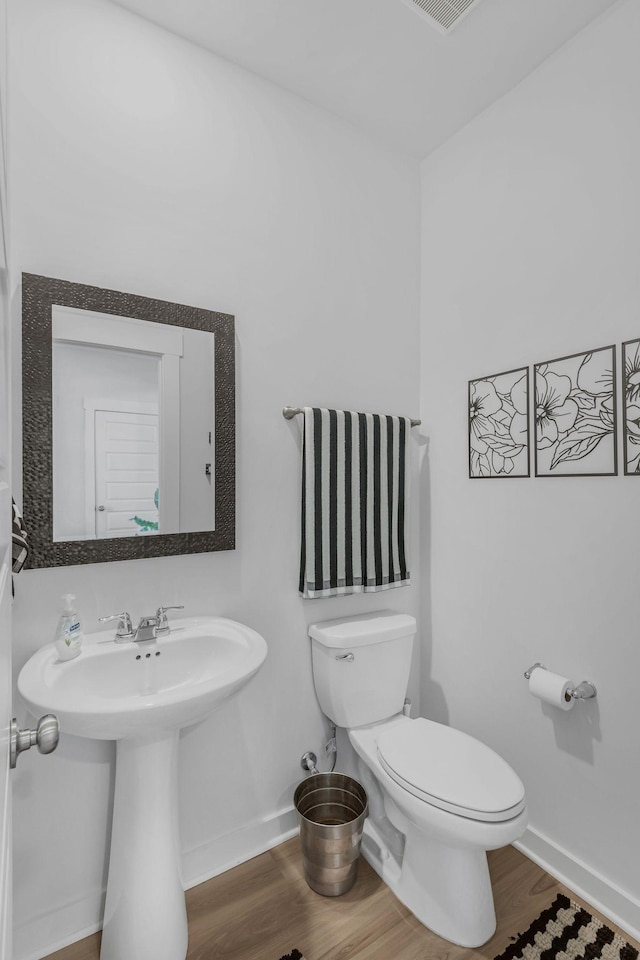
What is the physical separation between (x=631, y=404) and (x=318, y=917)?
177cm

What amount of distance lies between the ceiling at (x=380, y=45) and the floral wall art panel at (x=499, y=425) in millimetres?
1022

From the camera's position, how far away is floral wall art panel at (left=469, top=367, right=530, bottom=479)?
174 cm

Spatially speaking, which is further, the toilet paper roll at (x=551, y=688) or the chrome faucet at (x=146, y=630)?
the toilet paper roll at (x=551, y=688)

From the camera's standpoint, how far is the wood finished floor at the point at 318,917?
135 centimetres

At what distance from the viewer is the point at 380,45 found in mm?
1592

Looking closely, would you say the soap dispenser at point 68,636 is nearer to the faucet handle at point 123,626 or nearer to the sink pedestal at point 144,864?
the faucet handle at point 123,626

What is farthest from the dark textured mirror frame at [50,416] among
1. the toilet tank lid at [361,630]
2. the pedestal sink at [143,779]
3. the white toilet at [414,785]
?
the white toilet at [414,785]

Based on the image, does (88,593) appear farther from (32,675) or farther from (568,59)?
(568,59)

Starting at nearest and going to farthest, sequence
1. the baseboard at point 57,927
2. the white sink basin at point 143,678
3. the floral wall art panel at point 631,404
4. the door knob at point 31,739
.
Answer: the door knob at point 31,739 < the white sink basin at point 143,678 < the baseboard at point 57,927 < the floral wall art panel at point 631,404

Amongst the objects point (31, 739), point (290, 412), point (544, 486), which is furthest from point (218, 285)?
point (31, 739)

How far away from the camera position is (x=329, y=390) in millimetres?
1879

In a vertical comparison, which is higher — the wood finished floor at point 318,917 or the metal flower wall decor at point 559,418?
the metal flower wall decor at point 559,418

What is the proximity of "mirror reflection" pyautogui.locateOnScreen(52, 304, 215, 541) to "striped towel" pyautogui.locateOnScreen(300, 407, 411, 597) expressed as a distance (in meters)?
0.38

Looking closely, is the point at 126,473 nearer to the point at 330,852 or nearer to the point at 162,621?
the point at 162,621
